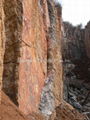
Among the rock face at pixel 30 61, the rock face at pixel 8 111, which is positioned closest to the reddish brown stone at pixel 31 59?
the rock face at pixel 30 61

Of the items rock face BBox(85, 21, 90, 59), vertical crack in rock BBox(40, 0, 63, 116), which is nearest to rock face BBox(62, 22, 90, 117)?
rock face BBox(85, 21, 90, 59)

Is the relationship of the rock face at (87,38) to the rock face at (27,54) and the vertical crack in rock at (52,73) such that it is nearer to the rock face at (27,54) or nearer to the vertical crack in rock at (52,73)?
the vertical crack in rock at (52,73)

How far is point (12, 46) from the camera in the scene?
17.6 meters

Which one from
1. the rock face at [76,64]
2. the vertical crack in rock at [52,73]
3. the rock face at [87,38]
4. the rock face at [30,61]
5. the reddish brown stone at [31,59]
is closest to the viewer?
the rock face at [30,61]

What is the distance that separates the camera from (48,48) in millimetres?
23031

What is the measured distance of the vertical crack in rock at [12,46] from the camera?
17.2m

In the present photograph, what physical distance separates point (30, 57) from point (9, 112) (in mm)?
4110

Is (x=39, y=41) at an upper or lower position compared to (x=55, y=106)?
upper

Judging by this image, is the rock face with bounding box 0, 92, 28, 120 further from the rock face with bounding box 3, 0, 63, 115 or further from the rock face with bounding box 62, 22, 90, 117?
the rock face with bounding box 62, 22, 90, 117

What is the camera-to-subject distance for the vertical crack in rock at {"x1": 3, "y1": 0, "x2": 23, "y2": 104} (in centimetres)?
1719

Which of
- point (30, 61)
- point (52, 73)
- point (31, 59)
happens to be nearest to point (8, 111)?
point (30, 61)

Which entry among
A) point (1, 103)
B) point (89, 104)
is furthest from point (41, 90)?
point (89, 104)

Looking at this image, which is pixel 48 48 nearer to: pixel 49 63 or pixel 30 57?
pixel 49 63

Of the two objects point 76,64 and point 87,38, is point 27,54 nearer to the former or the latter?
point 76,64
